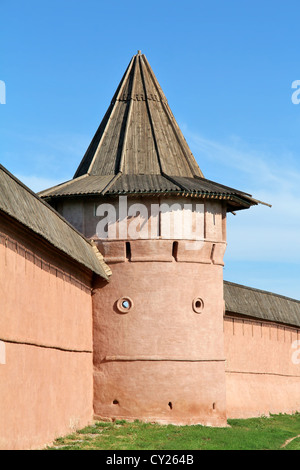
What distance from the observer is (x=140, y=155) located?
1988 centimetres

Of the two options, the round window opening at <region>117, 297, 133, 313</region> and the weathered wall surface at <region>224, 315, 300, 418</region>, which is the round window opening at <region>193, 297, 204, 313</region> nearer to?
the round window opening at <region>117, 297, 133, 313</region>

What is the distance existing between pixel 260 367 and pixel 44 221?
37.7 ft

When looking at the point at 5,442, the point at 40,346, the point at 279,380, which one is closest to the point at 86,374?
the point at 40,346

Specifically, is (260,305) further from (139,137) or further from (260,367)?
(139,137)

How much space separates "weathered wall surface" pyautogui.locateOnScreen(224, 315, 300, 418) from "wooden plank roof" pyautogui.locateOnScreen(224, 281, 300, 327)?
236 millimetres

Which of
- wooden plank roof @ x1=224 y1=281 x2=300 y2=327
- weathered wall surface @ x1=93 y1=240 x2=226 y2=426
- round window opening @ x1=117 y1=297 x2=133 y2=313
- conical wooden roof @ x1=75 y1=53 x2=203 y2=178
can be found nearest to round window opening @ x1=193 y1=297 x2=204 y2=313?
weathered wall surface @ x1=93 y1=240 x2=226 y2=426

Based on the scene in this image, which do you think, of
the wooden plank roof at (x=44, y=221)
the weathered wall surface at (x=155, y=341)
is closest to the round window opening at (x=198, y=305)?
the weathered wall surface at (x=155, y=341)

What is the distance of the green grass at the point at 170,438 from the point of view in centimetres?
1491

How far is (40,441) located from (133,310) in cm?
543

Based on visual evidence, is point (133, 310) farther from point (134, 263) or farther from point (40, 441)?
point (40, 441)

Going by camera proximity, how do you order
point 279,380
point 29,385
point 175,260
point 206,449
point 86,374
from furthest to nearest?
point 279,380 → point 175,260 → point 86,374 → point 206,449 → point 29,385

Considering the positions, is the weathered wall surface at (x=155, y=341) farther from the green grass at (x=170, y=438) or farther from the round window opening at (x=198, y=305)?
the green grass at (x=170, y=438)

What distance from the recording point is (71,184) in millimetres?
19625

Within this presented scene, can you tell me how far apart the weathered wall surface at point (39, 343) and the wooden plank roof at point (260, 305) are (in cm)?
611
